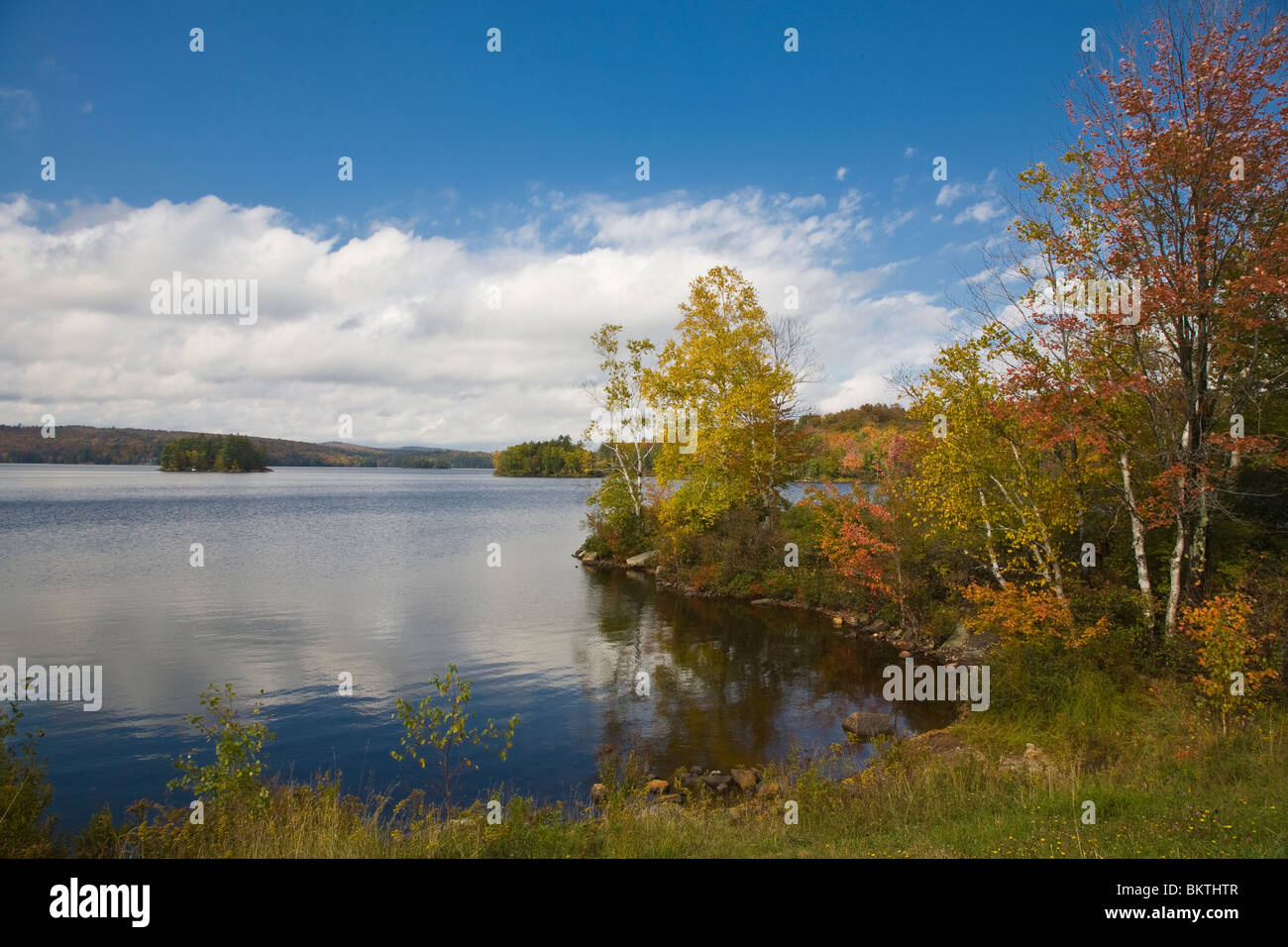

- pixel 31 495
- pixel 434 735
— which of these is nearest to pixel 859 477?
pixel 434 735

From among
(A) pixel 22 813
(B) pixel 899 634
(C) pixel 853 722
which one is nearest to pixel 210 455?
(B) pixel 899 634

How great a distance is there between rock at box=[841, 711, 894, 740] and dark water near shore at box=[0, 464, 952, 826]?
392 millimetres

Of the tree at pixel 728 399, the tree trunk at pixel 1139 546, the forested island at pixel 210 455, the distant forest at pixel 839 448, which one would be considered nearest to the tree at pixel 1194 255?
the tree trunk at pixel 1139 546

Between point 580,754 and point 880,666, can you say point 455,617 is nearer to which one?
point 580,754

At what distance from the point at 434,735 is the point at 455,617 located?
60.7 feet

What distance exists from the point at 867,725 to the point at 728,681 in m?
5.01

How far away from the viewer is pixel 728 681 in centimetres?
2055

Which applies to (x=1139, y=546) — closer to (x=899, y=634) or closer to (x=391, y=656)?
(x=899, y=634)

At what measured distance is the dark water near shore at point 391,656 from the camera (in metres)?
15.0

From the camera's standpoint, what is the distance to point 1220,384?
13.3m

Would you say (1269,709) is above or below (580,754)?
above

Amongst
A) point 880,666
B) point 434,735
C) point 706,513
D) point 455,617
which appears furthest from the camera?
point 706,513

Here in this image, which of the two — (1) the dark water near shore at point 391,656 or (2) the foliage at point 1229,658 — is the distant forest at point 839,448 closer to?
(1) the dark water near shore at point 391,656

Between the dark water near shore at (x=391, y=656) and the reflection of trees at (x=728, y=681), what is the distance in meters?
0.09
